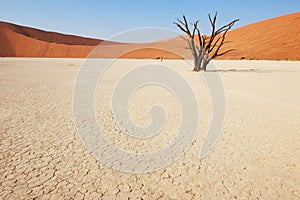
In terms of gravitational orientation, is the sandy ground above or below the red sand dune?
below

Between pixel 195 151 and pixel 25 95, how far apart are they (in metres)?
5.74

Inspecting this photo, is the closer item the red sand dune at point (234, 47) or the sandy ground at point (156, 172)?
the sandy ground at point (156, 172)

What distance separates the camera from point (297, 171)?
2.67 metres

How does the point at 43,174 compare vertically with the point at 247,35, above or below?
below

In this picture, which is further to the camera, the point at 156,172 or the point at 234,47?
the point at 234,47

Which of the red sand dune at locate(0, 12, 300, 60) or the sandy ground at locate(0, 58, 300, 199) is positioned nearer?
the sandy ground at locate(0, 58, 300, 199)

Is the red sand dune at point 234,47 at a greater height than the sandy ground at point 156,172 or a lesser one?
greater

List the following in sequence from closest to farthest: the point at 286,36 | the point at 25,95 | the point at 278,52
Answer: the point at 25,95, the point at 278,52, the point at 286,36

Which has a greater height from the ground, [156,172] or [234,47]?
[234,47]

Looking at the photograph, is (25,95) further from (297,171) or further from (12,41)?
(12,41)

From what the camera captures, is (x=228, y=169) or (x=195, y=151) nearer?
(x=228, y=169)

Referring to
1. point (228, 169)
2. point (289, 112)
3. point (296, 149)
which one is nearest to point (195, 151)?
point (228, 169)

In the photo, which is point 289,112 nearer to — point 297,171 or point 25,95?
point 297,171

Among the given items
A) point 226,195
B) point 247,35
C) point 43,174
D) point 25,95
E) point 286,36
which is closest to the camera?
point 226,195
